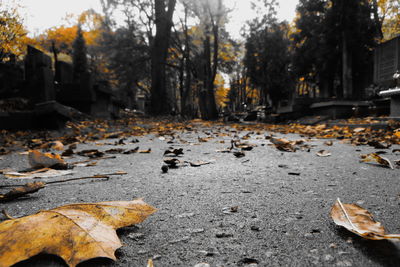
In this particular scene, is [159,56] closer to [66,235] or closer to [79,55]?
[66,235]

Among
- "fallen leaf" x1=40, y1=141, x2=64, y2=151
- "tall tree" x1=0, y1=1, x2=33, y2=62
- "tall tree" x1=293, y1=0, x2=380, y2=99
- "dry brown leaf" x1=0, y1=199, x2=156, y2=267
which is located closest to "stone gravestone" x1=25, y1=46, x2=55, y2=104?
"tall tree" x1=0, y1=1, x2=33, y2=62

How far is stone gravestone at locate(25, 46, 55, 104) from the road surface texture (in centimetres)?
597

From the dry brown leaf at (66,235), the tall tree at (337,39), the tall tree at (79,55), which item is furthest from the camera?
the tall tree at (79,55)

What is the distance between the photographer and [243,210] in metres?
1.13

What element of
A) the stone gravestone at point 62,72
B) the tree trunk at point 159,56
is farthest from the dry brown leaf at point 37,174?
the tree trunk at point 159,56

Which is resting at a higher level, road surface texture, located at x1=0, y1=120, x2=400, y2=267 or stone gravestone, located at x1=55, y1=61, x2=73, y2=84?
stone gravestone, located at x1=55, y1=61, x2=73, y2=84

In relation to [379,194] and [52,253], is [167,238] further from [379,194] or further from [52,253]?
[379,194]

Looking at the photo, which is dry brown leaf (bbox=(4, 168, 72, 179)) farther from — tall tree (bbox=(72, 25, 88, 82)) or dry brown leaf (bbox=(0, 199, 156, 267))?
tall tree (bbox=(72, 25, 88, 82))

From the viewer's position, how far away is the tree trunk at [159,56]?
48.3 feet

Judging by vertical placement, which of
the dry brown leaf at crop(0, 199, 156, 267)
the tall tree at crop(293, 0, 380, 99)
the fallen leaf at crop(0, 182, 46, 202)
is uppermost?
the tall tree at crop(293, 0, 380, 99)

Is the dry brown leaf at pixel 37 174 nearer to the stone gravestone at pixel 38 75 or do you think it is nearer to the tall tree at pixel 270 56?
the stone gravestone at pixel 38 75

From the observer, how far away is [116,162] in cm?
251

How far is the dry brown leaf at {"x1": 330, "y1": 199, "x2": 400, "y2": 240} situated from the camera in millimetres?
772

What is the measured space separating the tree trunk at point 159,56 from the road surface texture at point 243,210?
1324cm
